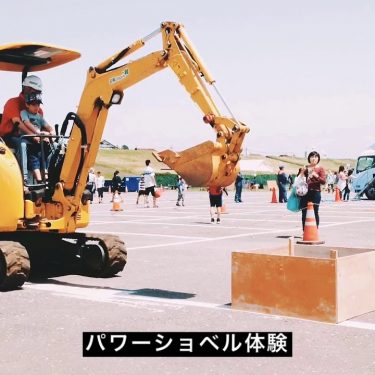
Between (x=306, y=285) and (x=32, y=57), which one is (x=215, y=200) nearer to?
(x=32, y=57)

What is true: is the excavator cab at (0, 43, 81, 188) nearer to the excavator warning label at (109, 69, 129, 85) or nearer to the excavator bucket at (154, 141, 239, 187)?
the excavator warning label at (109, 69, 129, 85)

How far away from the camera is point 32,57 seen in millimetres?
9359

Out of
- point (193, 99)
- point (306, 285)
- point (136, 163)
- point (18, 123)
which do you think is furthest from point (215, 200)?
point (136, 163)

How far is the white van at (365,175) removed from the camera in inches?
1405

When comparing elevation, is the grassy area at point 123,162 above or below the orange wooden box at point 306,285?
above

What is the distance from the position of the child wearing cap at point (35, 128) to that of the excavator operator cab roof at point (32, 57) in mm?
662

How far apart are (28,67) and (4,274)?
330 centimetres

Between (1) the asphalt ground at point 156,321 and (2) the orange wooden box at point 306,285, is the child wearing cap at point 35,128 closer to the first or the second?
(1) the asphalt ground at point 156,321

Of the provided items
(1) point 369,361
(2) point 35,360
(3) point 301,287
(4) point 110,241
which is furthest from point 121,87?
(1) point 369,361

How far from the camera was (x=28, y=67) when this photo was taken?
9531 millimetres

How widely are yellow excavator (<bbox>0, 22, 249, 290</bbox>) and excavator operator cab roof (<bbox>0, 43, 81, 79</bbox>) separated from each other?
0.05 feet

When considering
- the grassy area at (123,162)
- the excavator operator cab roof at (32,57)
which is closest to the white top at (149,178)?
the excavator operator cab roof at (32,57)

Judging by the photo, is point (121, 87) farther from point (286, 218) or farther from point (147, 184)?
point (147, 184)

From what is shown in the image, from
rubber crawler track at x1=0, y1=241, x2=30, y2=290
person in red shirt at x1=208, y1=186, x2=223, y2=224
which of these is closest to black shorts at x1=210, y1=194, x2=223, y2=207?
person in red shirt at x1=208, y1=186, x2=223, y2=224
